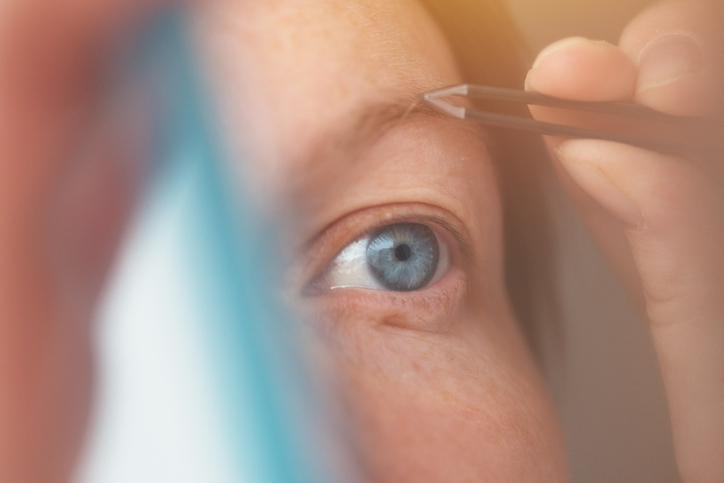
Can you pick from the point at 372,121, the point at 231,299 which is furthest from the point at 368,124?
the point at 231,299

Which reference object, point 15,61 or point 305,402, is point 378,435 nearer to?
point 305,402

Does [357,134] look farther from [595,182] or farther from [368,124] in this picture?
[595,182]

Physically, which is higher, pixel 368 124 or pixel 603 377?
pixel 368 124

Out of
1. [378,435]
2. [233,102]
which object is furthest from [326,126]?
[378,435]

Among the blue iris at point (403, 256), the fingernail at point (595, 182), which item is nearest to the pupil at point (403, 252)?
the blue iris at point (403, 256)

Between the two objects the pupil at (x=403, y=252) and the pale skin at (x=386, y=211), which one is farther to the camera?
the pupil at (x=403, y=252)

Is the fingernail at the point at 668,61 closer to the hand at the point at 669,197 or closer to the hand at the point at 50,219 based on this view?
the hand at the point at 669,197
